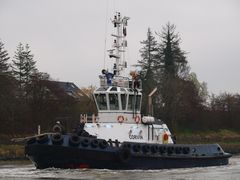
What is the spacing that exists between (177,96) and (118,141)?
40.5 meters

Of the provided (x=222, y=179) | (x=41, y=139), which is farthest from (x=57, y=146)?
(x=222, y=179)

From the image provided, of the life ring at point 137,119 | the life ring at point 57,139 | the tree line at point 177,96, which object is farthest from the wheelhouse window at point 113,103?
the tree line at point 177,96

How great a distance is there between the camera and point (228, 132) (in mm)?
74125

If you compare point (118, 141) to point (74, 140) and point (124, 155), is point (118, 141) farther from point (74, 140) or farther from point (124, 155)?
point (74, 140)

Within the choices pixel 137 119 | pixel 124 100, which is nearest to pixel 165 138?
pixel 137 119

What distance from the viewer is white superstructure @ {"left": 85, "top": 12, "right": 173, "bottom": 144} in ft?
95.3

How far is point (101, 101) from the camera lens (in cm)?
2989

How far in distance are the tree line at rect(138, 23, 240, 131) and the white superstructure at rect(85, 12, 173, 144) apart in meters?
32.0

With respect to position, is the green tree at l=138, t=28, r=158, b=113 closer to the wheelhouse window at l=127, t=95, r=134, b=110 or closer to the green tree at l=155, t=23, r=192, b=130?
→ the green tree at l=155, t=23, r=192, b=130

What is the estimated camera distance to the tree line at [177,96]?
2648 inches

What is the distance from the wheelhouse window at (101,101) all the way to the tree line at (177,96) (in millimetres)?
32446

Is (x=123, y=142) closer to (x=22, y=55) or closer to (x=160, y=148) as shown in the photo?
(x=160, y=148)

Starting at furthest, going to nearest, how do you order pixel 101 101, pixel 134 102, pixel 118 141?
1. pixel 134 102
2. pixel 101 101
3. pixel 118 141

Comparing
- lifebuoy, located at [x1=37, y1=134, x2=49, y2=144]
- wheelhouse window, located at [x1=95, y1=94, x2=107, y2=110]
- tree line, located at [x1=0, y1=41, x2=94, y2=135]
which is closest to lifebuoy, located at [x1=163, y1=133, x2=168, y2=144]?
wheelhouse window, located at [x1=95, y1=94, x2=107, y2=110]
